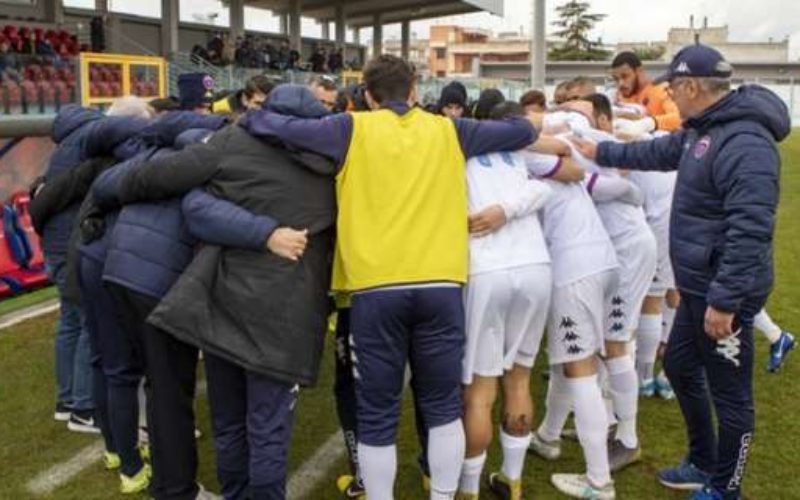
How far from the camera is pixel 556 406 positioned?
434 centimetres

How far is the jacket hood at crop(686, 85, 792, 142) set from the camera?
328 centimetres

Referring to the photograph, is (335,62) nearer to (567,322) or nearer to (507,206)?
(567,322)

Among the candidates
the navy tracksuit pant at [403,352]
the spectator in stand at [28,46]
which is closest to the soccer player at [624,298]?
the navy tracksuit pant at [403,352]

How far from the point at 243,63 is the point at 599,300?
25.7 m

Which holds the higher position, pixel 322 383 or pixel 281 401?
pixel 281 401

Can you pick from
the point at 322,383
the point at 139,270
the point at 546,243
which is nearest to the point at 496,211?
the point at 546,243

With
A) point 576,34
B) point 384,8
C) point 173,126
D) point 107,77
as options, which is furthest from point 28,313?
point 576,34

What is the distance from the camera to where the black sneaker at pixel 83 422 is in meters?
4.76

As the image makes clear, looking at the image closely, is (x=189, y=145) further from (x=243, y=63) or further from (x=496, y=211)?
(x=243, y=63)

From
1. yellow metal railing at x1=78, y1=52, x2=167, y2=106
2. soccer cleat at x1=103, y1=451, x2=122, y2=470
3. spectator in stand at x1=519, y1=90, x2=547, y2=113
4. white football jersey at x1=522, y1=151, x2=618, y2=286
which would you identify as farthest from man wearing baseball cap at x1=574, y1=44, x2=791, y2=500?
yellow metal railing at x1=78, y1=52, x2=167, y2=106

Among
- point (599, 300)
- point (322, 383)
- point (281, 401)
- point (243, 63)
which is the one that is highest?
point (243, 63)

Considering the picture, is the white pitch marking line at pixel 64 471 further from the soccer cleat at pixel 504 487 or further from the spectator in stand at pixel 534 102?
the spectator in stand at pixel 534 102

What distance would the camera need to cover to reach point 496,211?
336 cm

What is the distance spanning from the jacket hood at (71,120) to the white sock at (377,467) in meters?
2.28
